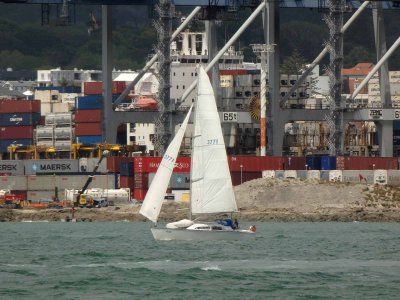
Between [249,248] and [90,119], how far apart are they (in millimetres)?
67990

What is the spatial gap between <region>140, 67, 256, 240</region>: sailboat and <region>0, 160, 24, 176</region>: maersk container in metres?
52.7

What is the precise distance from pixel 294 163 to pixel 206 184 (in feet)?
151

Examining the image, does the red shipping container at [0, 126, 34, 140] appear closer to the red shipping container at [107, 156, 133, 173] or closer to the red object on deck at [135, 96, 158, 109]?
the red object on deck at [135, 96, 158, 109]

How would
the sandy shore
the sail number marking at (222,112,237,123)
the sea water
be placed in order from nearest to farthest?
the sea water < the sandy shore < the sail number marking at (222,112,237,123)

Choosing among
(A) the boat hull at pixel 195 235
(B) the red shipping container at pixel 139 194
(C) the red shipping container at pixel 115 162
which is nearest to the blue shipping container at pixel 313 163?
(B) the red shipping container at pixel 139 194

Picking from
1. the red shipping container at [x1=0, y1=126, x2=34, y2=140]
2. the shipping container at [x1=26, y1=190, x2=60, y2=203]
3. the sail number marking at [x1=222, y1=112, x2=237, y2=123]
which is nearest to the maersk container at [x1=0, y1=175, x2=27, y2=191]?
the shipping container at [x1=26, y1=190, x2=60, y2=203]

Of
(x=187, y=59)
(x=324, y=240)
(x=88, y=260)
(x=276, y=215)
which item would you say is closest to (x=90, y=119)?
(x=187, y=59)

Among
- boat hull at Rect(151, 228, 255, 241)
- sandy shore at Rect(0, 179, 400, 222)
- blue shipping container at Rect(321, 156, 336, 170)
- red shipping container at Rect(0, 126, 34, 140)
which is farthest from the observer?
red shipping container at Rect(0, 126, 34, 140)

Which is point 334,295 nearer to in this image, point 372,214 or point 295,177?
point 372,214

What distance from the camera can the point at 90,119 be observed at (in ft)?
435

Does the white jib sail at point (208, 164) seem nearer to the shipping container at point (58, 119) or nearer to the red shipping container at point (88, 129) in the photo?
the red shipping container at point (88, 129)

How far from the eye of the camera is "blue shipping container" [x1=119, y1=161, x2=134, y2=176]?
117m

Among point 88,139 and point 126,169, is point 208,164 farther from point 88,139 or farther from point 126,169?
point 88,139

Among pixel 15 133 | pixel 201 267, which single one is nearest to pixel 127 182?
pixel 15 133
